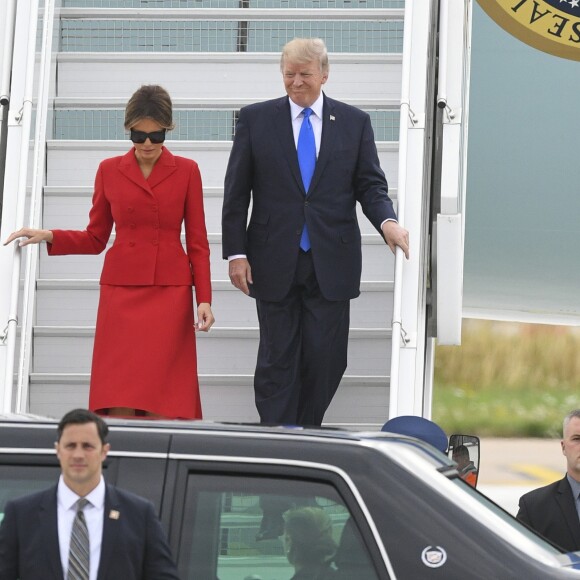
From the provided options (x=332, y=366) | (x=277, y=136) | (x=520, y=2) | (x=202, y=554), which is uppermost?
(x=520, y=2)

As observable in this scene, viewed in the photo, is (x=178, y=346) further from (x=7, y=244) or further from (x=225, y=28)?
(x=225, y=28)

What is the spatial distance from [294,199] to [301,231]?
0.12m

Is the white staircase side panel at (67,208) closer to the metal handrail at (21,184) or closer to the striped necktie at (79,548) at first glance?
the metal handrail at (21,184)

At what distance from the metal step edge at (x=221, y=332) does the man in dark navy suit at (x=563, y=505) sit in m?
1.35

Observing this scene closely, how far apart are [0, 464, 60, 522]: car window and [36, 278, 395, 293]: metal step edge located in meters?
3.23

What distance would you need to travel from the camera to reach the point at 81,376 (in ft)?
22.0

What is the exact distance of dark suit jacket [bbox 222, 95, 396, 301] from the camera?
19.5ft

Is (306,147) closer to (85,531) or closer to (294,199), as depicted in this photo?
(294,199)

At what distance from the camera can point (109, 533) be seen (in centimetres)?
356

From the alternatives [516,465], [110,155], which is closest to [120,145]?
[110,155]

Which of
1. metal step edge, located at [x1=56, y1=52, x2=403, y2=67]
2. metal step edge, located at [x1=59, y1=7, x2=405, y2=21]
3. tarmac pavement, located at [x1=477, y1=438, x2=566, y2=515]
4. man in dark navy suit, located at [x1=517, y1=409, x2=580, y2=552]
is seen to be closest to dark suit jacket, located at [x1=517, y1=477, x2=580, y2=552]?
man in dark navy suit, located at [x1=517, y1=409, x2=580, y2=552]

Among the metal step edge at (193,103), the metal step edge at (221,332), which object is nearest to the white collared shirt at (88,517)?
the metal step edge at (221,332)

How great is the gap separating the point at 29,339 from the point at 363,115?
5.22 feet

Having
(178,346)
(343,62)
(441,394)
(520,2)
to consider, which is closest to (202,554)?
(178,346)
